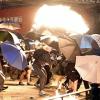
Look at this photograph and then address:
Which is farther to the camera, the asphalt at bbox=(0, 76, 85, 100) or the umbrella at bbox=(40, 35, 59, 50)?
the umbrella at bbox=(40, 35, 59, 50)

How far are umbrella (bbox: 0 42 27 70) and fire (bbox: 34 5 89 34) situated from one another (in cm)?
1026

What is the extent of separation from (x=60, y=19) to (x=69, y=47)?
9.67 meters

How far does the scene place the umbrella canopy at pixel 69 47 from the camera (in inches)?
468

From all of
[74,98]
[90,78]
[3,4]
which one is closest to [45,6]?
[3,4]

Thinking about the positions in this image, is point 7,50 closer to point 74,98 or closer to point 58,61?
point 74,98

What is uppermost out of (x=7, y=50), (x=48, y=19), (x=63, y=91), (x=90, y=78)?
(x=48, y=19)

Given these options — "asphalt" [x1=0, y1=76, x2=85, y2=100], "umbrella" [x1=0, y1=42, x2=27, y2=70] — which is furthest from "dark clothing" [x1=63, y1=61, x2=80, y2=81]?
"umbrella" [x1=0, y1=42, x2=27, y2=70]

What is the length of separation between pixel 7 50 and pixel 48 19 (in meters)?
12.3

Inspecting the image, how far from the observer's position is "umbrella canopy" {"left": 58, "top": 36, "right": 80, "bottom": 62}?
11.9 m

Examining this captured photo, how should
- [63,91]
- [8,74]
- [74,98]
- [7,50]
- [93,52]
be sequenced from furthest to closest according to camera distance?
[8,74], [63,91], [74,98], [93,52], [7,50]

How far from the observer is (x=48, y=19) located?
2244 cm

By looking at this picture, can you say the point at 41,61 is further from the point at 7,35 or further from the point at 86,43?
the point at 86,43

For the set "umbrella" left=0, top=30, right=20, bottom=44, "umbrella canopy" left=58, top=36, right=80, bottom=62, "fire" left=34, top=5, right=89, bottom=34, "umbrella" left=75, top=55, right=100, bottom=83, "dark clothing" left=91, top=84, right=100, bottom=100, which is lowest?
"dark clothing" left=91, top=84, right=100, bottom=100

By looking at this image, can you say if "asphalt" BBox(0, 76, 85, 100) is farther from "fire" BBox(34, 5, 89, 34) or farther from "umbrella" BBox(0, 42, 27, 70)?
"fire" BBox(34, 5, 89, 34)
